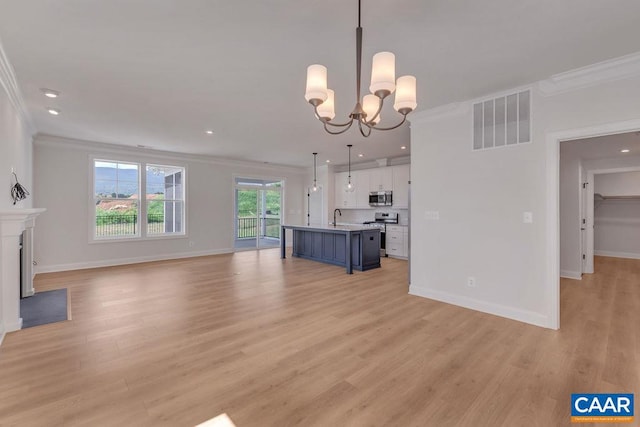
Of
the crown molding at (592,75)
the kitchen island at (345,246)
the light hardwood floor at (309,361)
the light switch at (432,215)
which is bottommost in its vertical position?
the light hardwood floor at (309,361)

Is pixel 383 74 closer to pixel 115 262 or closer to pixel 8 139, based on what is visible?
pixel 8 139

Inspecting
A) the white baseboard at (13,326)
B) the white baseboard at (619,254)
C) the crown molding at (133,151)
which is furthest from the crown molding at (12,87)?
the white baseboard at (619,254)

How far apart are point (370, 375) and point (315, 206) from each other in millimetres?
7434

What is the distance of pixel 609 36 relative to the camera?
230 cm

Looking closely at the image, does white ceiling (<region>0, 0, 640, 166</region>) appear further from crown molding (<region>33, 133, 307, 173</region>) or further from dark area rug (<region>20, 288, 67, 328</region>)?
dark area rug (<region>20, 288, 67, 328</region>)

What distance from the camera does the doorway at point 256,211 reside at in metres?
8.70

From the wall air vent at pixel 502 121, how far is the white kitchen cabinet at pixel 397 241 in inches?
147

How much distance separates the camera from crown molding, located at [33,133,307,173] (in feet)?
18.4

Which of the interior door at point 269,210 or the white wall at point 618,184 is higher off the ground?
the white wall at point 618,184

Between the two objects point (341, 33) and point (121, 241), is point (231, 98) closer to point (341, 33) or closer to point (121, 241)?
point (341, 33)

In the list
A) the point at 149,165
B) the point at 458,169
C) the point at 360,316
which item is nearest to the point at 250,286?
the point at 360,316

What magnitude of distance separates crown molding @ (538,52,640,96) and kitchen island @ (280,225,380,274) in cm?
358

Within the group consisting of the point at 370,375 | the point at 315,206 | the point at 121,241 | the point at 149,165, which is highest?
the point at 149,165

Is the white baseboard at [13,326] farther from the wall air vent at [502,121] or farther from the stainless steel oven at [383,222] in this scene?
the stainless steel oven at [383,222]
